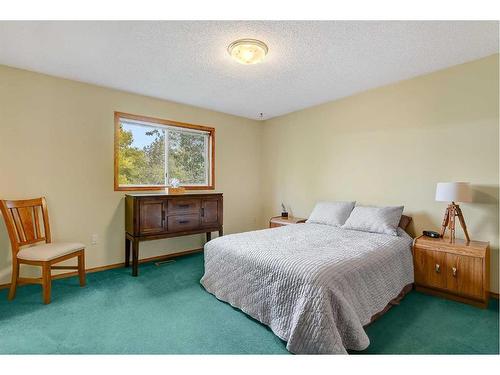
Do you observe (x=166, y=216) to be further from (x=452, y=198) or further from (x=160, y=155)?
(x=452, y=198)

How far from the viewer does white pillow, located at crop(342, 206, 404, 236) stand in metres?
2.81

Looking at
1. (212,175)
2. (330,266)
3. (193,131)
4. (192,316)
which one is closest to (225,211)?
(212,175)

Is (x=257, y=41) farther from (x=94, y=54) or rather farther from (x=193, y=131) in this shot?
(x=193, y=131)

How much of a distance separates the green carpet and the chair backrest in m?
0.52

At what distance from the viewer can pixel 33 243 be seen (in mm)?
2719

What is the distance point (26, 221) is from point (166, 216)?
1369mm

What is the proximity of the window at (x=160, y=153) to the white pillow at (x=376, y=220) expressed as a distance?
88.3 inches

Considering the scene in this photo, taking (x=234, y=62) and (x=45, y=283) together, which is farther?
(x=234, y=62)

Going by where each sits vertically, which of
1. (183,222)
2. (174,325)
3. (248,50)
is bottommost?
Result: (174,325)

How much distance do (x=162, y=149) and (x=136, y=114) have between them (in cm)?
58

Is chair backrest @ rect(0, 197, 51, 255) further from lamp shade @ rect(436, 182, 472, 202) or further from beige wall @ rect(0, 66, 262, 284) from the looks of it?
lamp shade @ rect(436, 182, 472, 202)

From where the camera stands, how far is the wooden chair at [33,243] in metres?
2.35

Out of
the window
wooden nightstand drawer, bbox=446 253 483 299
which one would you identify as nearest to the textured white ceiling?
the window

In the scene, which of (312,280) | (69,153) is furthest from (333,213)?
(69,153)
